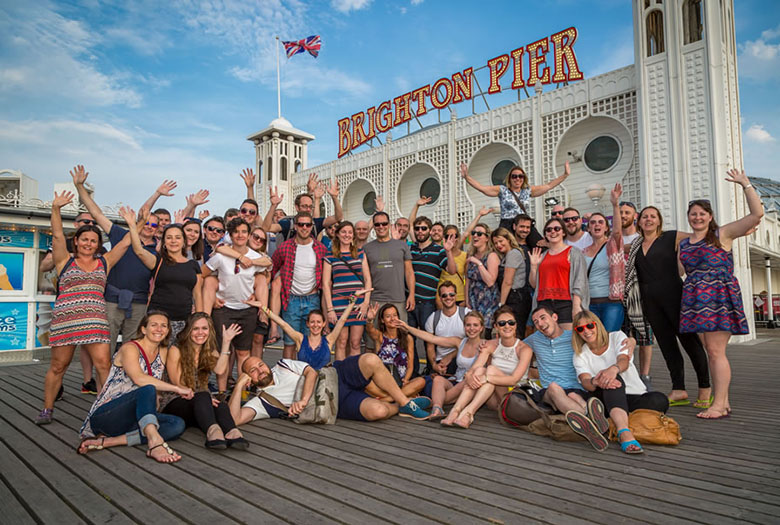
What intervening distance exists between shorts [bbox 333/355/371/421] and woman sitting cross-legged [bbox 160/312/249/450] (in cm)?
111

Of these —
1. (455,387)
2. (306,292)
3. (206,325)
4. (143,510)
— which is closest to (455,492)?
(143,510)

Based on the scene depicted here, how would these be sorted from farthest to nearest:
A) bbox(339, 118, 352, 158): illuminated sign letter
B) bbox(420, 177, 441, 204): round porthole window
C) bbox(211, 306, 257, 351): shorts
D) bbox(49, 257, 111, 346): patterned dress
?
1. bbox(339, 118, 352, 158): illuminated sign letter
2. bbox(420, 177, 441, 204): round porthole window
3. bbox(211, 306, 257, 351): shorts
4. bbox(49, 257, 111, 346): patterned dress

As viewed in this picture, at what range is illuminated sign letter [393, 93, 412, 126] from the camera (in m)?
22.2

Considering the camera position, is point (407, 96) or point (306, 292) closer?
point (306, 292)

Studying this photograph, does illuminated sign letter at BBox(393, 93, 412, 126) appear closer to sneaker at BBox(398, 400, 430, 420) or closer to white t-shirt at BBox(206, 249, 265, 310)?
white t-shirt at BBox(206, 249, 265, 310)

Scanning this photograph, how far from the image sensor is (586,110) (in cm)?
1555

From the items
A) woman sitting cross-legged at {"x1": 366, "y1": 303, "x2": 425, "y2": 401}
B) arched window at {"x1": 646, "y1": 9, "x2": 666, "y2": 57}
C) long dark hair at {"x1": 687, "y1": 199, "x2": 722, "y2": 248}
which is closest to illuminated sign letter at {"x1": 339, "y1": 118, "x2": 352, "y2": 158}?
arched window at {"x1": 646, "y1": 9, "x2": 666, "y2": 57}

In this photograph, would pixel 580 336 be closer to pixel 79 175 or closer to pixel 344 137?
pixel 79 175

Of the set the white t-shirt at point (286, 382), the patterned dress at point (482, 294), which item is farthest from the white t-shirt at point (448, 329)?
the white t-shirt at point (286, 382)

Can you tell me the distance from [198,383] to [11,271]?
→ 28.9ft

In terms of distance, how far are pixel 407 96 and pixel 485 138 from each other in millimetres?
5679

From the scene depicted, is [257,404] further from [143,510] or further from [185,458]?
[143,510]

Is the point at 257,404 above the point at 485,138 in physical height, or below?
below

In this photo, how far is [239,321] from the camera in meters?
5.22
